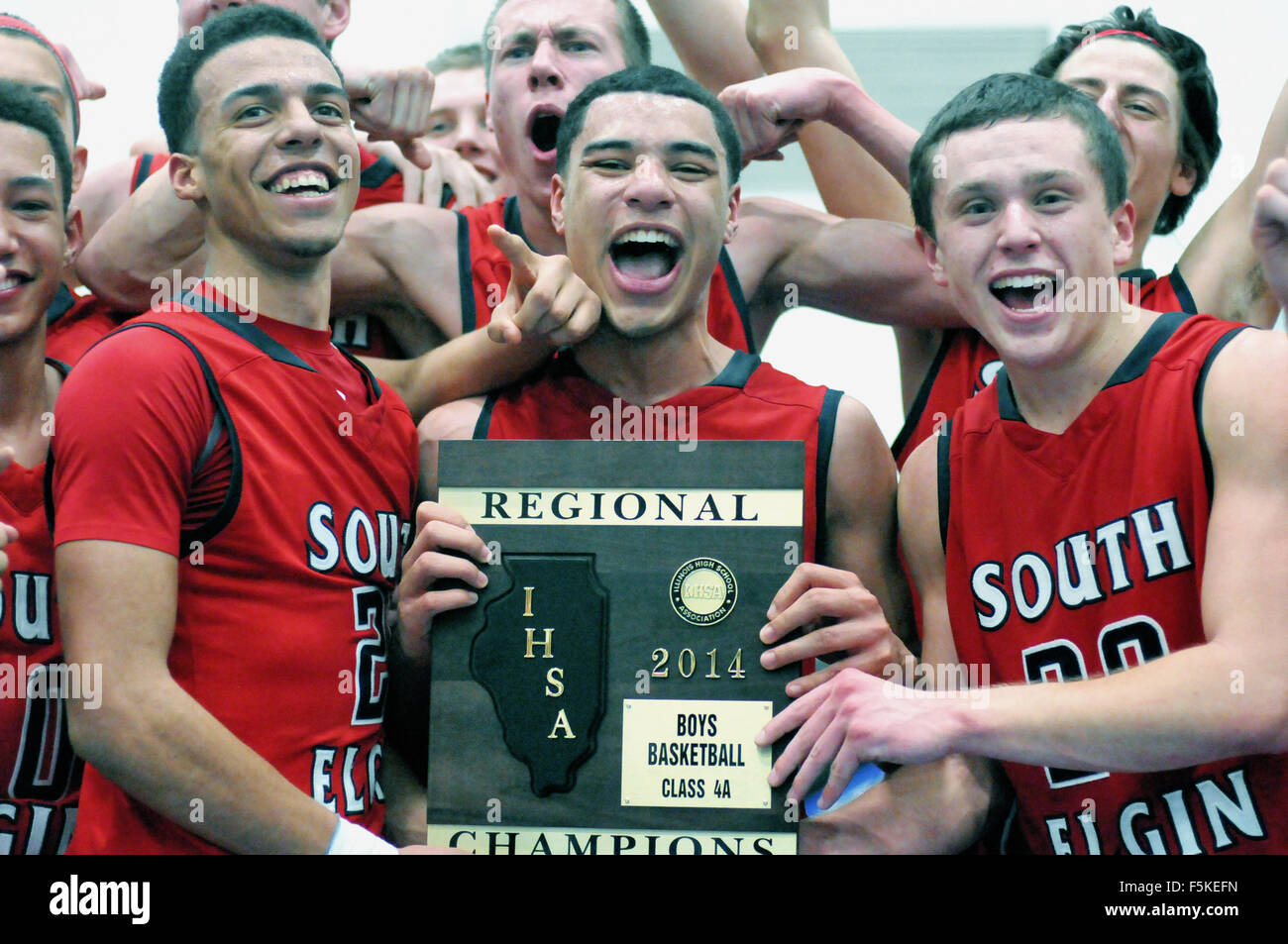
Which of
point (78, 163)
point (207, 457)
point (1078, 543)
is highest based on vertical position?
point (78, 163)

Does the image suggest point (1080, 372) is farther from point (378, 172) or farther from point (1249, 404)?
point (378, 172)

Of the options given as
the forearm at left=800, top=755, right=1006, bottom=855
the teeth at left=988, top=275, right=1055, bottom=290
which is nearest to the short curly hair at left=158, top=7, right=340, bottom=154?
the teeth at left=988, top=275, right=1055, bottom=290

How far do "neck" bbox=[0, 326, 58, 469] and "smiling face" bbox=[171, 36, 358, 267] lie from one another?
10.3 inches

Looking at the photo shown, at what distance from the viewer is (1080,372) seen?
1532 mm

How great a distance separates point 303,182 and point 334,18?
2.61 feet

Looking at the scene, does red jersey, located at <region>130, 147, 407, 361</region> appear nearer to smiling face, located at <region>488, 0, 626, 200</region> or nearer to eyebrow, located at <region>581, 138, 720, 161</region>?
smiling face, located at <region>488, 0, 626, 200</region>

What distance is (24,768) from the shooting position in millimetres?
1522

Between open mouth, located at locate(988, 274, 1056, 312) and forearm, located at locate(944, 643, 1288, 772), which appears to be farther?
open mouth, located at locate(988, 274, 1056, 312)

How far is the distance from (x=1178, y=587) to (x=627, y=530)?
0.58 metres

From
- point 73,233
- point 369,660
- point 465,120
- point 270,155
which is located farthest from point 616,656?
point 465,120

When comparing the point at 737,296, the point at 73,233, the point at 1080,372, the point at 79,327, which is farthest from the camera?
the point at 737,296

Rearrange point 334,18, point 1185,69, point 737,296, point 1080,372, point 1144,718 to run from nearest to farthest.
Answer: point 1144,718
point 1080,372
point 737,296
point 1185,69
point 334,18

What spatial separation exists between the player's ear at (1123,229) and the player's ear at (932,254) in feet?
0.64

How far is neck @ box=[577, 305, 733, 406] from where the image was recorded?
1.70 meters
